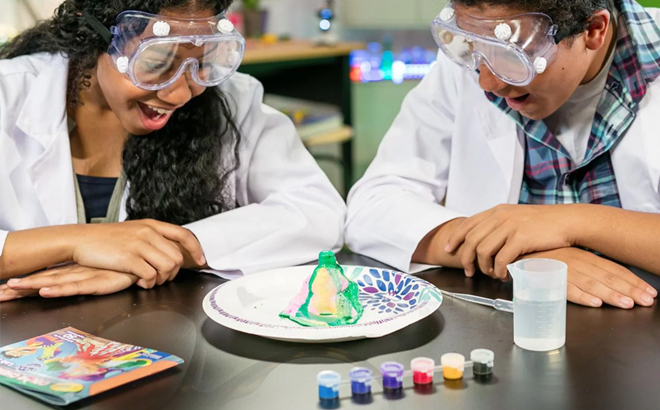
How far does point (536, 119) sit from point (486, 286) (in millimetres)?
464

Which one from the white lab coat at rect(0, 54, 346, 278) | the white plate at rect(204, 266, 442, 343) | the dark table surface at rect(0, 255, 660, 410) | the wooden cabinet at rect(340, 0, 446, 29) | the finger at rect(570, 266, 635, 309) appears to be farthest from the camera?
the wooden cabinet at rect(340, 0, 446, 29)

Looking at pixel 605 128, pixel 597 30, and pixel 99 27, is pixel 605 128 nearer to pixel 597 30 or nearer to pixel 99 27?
pixel 597 30

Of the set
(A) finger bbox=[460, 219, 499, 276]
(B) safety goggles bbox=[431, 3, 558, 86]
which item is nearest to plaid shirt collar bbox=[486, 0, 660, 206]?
(B) safety goggles bbox=[431, 3, 558, 86]

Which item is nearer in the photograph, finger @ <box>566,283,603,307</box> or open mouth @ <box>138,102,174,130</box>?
finger @ <box>566,283,603,307</box>

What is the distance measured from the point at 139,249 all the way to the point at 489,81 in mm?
726

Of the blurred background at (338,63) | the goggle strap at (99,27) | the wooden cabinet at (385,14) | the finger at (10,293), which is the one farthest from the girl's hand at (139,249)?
the wooden cabinet at (385,14)

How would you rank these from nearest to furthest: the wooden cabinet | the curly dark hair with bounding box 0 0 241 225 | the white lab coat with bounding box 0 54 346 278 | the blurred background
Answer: the white lab coat with bounding box 0 54 346 278, the curly dark hair with bounding box 0 0 241 225, the blurred background, the wooden cabinet

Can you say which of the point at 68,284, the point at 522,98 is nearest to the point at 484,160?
the point at 522,98

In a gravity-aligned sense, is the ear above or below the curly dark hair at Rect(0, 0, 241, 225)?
above

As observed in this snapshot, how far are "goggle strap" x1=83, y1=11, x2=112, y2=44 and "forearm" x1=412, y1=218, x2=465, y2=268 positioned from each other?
72cm

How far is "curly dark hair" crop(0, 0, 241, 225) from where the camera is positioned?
67.4 inches

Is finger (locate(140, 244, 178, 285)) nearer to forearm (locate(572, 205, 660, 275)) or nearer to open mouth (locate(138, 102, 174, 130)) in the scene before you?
open mouth (locate(138, 102, 174, 130))

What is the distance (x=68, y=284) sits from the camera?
135cm

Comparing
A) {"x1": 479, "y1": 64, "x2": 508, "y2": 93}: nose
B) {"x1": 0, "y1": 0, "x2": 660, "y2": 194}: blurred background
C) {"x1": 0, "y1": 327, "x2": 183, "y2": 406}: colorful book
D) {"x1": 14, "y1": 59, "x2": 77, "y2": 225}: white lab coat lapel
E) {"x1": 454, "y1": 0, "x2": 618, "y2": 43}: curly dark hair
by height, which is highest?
{"x1": 454, "y1": 0, "x2": 618, "y2": 43}: curly dark hair
